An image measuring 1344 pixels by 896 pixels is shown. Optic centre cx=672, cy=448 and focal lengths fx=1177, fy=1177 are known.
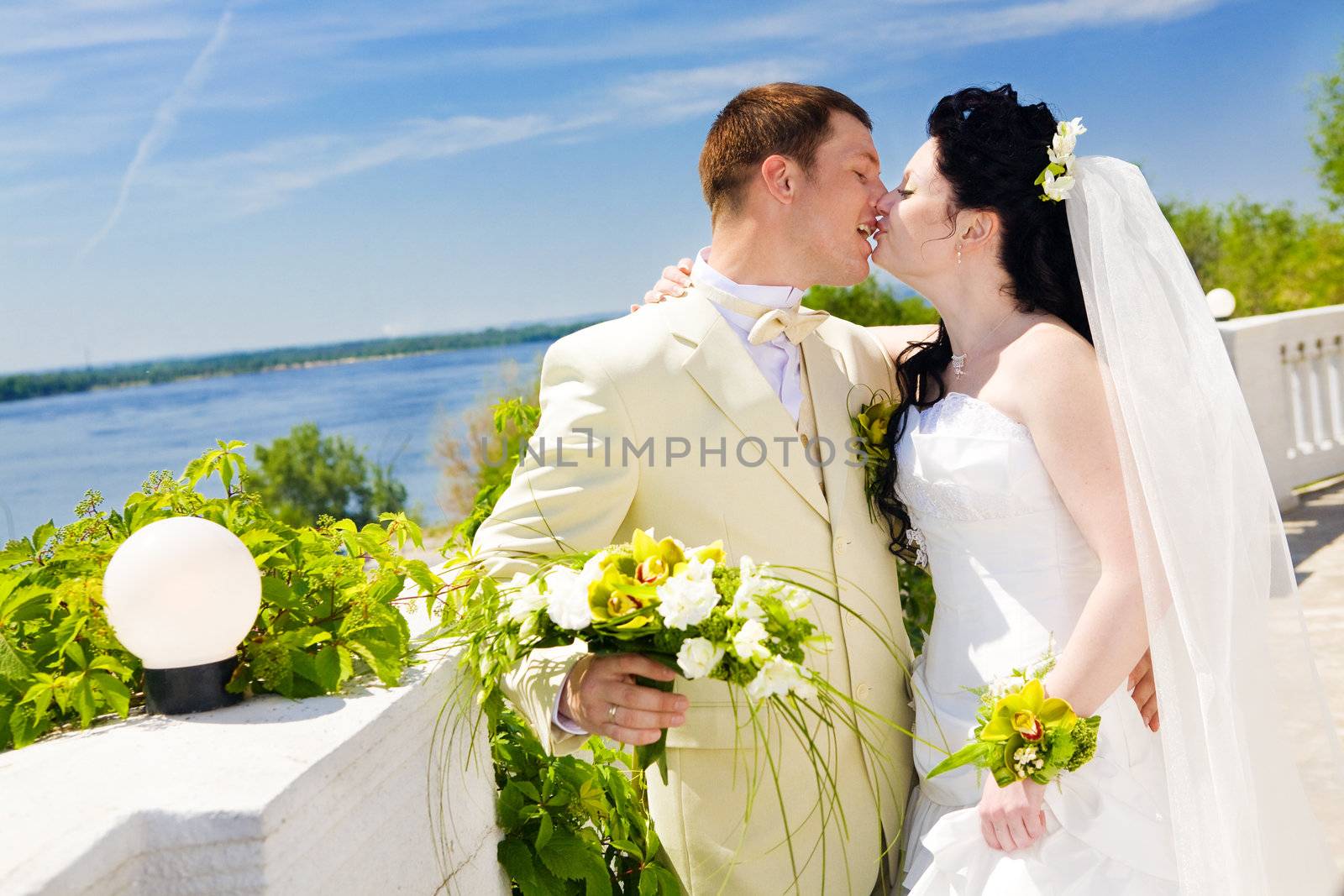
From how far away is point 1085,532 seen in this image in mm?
2318

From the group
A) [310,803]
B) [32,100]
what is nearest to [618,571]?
[310,803]

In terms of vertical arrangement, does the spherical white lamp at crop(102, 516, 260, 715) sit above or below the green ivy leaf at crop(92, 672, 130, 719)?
above

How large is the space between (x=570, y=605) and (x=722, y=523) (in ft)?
2.55

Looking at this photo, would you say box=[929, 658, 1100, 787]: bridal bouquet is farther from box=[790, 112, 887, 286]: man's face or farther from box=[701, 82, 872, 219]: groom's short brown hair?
box=[701, 82, 872, 219]: groom's short brown hair

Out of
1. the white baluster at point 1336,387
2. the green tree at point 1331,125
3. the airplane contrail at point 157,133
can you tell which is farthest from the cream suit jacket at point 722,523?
the airplane contrail at point 157,133

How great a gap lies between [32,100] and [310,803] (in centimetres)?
6335

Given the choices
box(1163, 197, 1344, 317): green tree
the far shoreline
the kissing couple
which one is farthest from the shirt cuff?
the far shoreline

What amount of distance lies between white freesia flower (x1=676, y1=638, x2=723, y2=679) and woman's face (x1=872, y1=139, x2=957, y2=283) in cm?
131

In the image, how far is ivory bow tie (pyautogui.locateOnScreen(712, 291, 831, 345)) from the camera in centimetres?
253

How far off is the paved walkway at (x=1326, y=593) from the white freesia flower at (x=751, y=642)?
4.47 ft

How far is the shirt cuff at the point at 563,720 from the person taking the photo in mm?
2002

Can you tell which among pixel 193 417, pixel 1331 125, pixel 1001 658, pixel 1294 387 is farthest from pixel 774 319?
pixel 193 417

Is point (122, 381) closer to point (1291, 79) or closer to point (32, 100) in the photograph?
point (32, 100)

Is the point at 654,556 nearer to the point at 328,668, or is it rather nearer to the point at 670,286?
the point at 328,668
